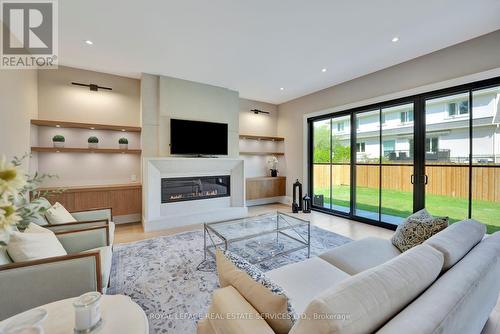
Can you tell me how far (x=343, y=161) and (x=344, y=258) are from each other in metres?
3.40

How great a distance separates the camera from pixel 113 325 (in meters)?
0.98

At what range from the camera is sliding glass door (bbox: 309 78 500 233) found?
119 inches

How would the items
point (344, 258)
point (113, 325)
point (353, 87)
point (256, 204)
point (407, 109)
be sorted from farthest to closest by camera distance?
point (256, 204), point (353, 87), point (407, 109), point (344, 258), point (113, 325)

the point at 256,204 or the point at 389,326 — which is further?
the point at 256,204

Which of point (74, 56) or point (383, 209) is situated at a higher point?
point (74, 56)

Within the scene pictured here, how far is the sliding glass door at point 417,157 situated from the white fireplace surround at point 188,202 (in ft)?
7.35

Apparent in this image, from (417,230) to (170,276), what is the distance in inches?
101

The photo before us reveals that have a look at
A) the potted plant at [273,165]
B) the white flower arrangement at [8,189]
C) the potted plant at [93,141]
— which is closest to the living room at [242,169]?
the white flower arrangement at [8,189]

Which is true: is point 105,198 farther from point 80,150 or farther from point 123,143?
point 123,143

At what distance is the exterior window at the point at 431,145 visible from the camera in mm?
3483

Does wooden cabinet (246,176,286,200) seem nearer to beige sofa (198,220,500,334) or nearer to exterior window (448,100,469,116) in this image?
exterior window (448,100,469,116)

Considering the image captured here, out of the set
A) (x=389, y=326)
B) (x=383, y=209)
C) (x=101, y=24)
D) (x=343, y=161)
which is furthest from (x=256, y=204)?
(x=389, y=326)

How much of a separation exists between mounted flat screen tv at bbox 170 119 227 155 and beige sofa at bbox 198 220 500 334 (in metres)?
3.56

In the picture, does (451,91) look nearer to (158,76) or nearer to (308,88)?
(308,88)
